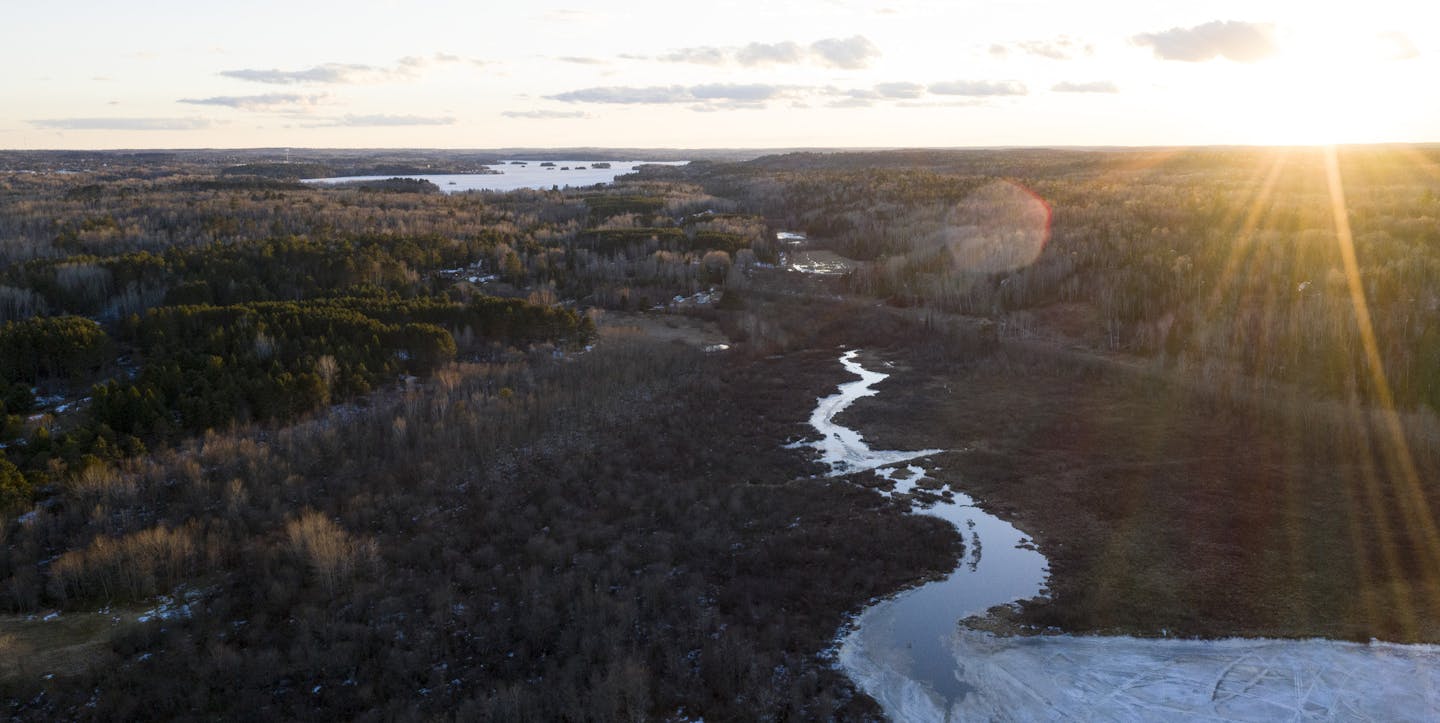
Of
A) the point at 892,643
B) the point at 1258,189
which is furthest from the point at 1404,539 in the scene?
the point at 1258,189

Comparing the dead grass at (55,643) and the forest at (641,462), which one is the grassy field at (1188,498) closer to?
the forest at (641,462)

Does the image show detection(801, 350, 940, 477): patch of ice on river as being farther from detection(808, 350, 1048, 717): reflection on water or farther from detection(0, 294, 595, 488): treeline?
detection(0, 294, 595, 488): treeline

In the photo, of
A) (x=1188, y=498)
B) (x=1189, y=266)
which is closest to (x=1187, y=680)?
(x=1188, y=498)

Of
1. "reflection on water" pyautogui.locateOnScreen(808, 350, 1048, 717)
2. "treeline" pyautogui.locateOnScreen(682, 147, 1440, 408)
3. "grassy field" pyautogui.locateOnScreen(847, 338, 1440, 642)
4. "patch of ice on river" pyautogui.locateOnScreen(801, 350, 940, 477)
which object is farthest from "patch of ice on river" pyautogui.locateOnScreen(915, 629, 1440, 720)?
"treeline" pyautogui.locateOnScreen(682, 147, 1440, 408)

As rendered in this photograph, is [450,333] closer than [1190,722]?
No

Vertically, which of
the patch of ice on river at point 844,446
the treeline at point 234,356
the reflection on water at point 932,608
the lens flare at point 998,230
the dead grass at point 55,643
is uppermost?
the lens flare at point 998,230

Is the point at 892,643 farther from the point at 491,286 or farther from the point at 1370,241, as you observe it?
the point at 1370,241

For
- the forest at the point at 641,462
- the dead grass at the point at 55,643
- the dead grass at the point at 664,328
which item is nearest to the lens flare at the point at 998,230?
the forest at the point at 641,462
